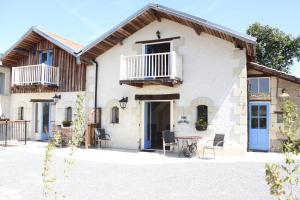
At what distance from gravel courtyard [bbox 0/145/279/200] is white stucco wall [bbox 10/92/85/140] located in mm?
4432

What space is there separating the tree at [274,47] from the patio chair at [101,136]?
17.1 metres

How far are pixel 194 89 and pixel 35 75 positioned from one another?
8444 millimetres

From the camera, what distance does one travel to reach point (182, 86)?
13.0 meters

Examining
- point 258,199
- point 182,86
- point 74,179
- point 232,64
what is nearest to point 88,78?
point 182,86

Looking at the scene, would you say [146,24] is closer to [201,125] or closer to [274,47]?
[201,125]

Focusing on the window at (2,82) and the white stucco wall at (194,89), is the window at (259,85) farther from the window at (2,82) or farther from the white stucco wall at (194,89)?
the window at (2,82)

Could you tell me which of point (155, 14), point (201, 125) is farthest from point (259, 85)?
point (155, 14)

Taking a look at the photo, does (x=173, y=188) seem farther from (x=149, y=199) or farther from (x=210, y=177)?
(x=210, y=177)

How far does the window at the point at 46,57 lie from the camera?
1697cm

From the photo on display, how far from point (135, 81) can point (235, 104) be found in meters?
4.12

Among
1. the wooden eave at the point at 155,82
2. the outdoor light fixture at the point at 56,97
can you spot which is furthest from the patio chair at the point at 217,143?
the outdoor light fixture at the point at 56,97

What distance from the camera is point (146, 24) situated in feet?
46.2

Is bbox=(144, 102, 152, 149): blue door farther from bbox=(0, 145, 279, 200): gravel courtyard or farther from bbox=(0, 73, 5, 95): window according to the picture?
bbox=(0, 73, 5, 95): window

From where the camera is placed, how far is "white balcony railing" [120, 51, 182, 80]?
12.6m
